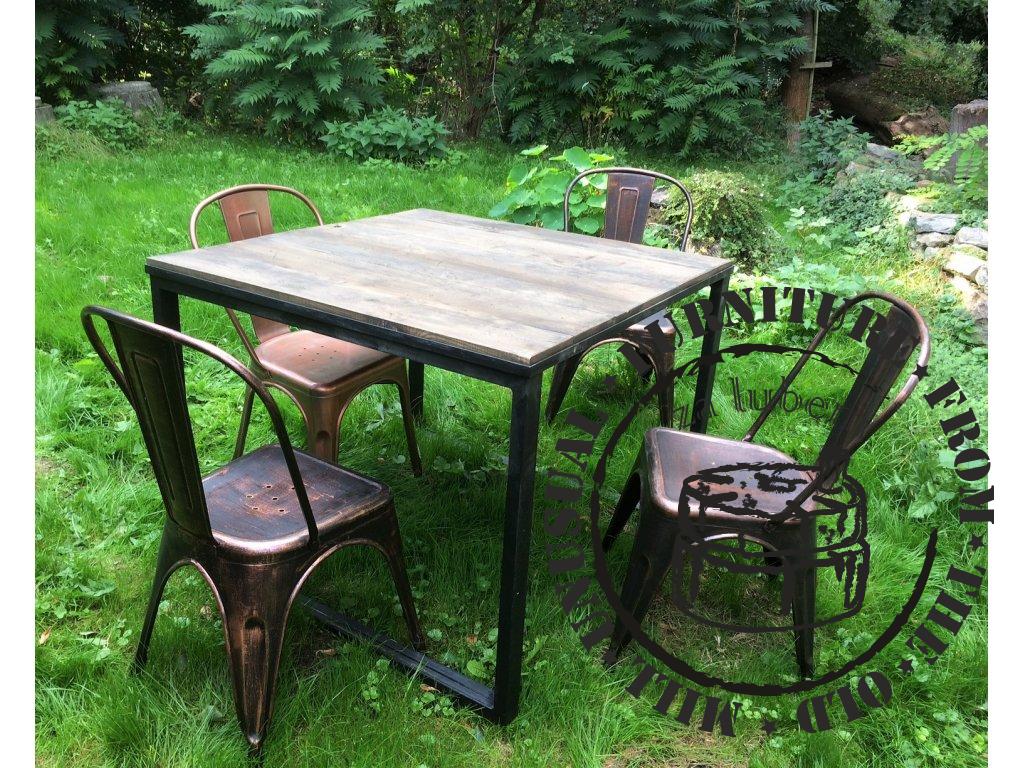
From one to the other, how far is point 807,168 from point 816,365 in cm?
401

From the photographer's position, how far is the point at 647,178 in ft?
9.71

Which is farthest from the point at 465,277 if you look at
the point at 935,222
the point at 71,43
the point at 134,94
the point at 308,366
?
the point at 71,43

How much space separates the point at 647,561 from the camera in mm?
1737

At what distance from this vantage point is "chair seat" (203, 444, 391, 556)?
156 cm

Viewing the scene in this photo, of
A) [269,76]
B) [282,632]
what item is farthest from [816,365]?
[269,76]

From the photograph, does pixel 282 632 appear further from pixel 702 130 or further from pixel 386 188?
pixel 702 130

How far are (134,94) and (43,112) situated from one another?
1084 mm

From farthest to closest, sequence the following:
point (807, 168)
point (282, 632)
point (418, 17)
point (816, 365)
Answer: point (418, 17) → point (807, 168) → point (816, 365) → point (282, 632)

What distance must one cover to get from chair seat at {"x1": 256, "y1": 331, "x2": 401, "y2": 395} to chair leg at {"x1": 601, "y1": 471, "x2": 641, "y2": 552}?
798 mm

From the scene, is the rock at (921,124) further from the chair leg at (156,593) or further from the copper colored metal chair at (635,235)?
the chair leg at (156,593)

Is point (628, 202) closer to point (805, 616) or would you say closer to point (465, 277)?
point (465, 277)

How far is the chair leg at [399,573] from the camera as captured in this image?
1.77 m

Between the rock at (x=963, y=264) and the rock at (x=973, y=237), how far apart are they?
0.10m

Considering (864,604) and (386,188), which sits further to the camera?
(386,188)
